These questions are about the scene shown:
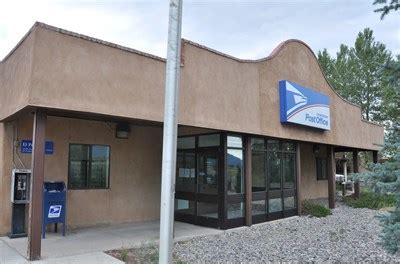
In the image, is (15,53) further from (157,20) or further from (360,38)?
(360,38)

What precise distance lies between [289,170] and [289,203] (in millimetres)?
1262

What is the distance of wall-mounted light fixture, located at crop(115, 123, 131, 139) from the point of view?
11.3 m

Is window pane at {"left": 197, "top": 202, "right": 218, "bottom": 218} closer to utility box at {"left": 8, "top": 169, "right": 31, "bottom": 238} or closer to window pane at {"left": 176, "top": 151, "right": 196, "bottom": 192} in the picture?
window pane at {"left": 176, "top": 151, "right": 196, "bottom": 192}

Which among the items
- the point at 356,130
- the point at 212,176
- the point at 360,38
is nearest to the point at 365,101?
the point at 360,38

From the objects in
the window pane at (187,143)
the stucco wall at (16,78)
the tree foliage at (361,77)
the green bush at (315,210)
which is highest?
the tree foliage at (361,77)

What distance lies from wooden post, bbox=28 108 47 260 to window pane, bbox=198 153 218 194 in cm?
549

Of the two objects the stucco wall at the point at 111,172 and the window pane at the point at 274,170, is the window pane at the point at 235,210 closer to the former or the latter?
the window pane at the point at 274,170

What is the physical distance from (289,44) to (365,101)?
93.2 ft

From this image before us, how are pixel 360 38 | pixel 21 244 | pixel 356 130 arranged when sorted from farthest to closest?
pixel 360 38 < pixel 356 130 < pixel 21 244

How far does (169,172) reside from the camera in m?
4.52

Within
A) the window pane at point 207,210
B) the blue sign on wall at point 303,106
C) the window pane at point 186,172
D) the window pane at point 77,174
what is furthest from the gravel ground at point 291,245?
the blue sign on wall at point 303,106

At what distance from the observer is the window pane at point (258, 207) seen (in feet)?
41.8

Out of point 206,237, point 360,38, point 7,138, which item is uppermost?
point 360,38

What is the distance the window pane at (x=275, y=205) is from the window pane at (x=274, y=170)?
449mm
